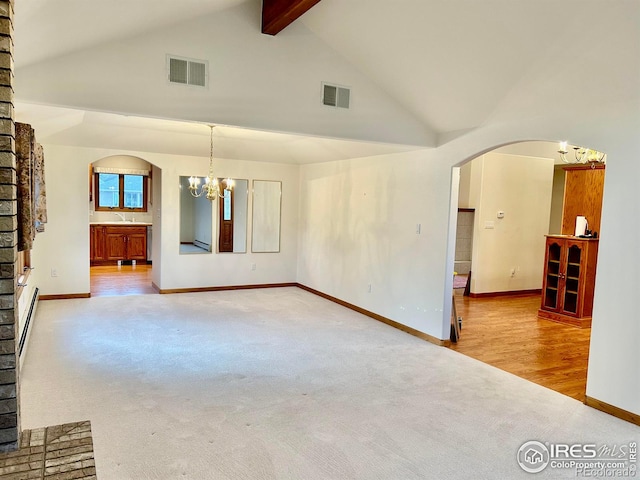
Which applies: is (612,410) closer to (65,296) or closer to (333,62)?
(333,62)

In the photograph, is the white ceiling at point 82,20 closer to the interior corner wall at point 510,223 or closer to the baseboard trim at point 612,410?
the baseboard trim at point 612,410

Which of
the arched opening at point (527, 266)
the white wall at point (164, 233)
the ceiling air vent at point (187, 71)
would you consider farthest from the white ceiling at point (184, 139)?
the arched opening at point (527, 266)

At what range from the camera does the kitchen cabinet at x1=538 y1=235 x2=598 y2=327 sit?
6.18 meters

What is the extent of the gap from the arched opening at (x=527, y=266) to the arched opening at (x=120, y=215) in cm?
650

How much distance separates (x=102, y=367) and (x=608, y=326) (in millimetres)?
4219

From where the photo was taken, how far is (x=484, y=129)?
4.61 meters

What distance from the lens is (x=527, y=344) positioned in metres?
5.29

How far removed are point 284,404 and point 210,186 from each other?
4.00m

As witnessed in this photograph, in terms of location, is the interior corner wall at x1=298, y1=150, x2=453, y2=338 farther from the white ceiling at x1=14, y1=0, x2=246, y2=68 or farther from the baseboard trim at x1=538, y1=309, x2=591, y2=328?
the white ceiling at x1=14, y1=0, x2=246, y2=68

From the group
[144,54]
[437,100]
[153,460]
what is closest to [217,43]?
[144,54]

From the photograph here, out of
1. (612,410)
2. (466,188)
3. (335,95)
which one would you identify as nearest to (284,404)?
(612,410)

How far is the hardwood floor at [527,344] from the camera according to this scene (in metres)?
4.32

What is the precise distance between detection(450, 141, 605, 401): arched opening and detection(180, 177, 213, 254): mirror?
13.8 ft

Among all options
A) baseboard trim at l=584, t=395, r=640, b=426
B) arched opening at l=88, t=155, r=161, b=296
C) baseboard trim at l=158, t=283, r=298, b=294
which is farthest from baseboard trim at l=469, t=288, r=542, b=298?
arched opening at l=88, t=155, r=161, b=296
